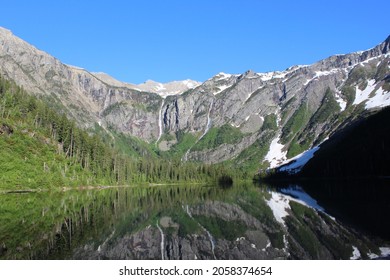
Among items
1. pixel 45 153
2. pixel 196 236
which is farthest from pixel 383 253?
pixel 45 153

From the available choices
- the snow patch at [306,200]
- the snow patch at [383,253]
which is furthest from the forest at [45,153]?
the snow patch at [383,253]

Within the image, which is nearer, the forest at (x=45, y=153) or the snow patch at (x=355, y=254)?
the snow patch at (x=355, y=254)

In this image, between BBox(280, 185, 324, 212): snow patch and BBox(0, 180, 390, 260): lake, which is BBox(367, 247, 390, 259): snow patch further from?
BBox(280, 185, 324, 212): snow patch

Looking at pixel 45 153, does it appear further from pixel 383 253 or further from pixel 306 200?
pixel 383 253

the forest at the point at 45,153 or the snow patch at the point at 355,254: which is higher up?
the forest at the point at 45,153

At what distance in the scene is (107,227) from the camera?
4444 centimetres

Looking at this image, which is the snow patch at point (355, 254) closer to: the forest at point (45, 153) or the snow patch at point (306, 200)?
the snow patch at point (306, 200)

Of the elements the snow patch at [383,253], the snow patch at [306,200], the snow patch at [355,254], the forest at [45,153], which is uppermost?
the forest at [45,153]

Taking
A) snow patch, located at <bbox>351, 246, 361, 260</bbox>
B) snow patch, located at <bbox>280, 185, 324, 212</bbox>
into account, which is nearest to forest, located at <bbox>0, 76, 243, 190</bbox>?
snow patch, located at <bbox>280, 185, 324, 212</bbox>

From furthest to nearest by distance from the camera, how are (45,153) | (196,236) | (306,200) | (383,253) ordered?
(45,153) → (306,200) → (196,236) → (383,253)

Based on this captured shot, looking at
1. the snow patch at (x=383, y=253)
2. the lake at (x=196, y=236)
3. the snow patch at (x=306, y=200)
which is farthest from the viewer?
the snow patch at (x=306, y=200)
